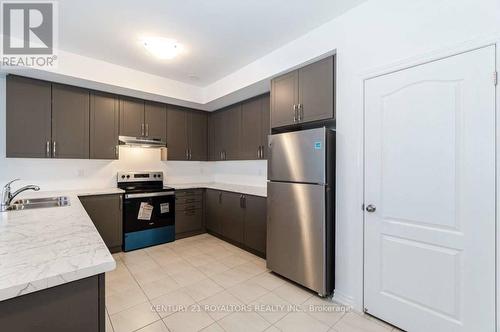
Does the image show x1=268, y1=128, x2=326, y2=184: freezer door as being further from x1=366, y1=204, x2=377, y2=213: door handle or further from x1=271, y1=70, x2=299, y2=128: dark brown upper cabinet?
x1=366, y1=204, x2=377, y2=213: door handle

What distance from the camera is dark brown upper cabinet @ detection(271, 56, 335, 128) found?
2295 millimetres

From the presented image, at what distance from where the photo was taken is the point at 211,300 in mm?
2240

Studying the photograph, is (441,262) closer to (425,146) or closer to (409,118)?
(425,146)

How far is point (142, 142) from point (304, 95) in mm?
2636

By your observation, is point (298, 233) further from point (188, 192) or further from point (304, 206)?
point (188, 192)

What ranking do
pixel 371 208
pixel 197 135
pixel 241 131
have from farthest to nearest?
1. pixel 197 135
2. pixel 241 131
3. pixel 371 208

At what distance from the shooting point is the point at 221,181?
4809mm

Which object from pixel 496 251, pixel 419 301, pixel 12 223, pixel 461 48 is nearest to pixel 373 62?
pixel 461 48

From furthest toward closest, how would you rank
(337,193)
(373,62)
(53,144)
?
(53,144) → (337,193) → (373,62)

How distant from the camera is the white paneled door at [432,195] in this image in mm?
1503

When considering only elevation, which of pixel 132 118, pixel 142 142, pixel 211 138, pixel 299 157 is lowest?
pixel 299 157

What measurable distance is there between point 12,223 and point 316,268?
7.87 feet

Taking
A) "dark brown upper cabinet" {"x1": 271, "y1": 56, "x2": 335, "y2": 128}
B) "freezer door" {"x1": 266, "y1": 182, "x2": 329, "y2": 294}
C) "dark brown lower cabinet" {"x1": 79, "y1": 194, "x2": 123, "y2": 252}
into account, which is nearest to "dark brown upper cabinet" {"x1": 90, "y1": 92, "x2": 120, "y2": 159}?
"dark brown lower cabinet" {"x1": 79, "y1": 194, "x2": 123, "y2": 252}

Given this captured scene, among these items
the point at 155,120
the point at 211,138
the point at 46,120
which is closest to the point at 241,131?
the point at 211,138
